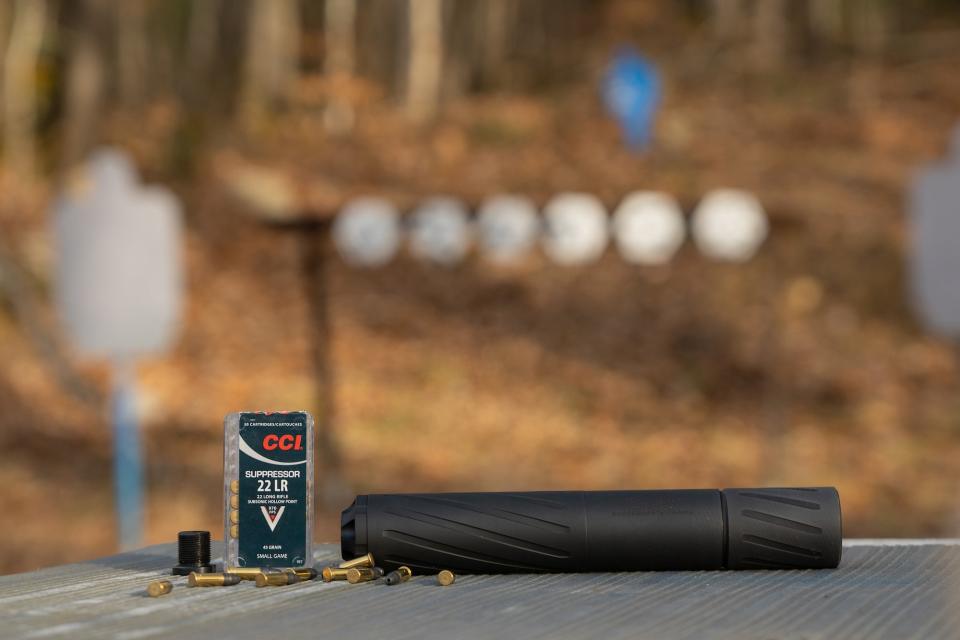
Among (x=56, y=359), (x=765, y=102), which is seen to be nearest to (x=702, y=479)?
(x=56, y=359)

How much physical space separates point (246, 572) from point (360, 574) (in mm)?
164

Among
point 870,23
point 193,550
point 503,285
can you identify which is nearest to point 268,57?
point 503,285

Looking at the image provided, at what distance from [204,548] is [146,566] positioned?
172mm

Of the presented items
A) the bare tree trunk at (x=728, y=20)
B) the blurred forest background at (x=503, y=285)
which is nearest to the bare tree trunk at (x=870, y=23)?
the blurred forest background at (x=503, y=285)

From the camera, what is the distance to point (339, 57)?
18.0m

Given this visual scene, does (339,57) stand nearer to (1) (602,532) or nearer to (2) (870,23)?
(2) (870,23)

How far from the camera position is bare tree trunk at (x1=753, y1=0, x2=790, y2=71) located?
52.6 feet

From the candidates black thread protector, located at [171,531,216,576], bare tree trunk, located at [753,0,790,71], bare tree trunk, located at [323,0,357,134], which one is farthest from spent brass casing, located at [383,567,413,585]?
bare tree trunk, located at [753,0,790,71]

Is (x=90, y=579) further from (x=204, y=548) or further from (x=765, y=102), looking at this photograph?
(x=765, y=102)

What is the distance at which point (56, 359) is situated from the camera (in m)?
11.3

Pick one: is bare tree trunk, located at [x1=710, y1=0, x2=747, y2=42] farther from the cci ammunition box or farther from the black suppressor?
the cci ammunition box

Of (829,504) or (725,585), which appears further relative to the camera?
(829,504)

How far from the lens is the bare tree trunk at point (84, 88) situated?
14258mm

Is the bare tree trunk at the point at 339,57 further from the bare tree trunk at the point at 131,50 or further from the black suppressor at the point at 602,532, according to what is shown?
the black suppressor at the point at 602,532
